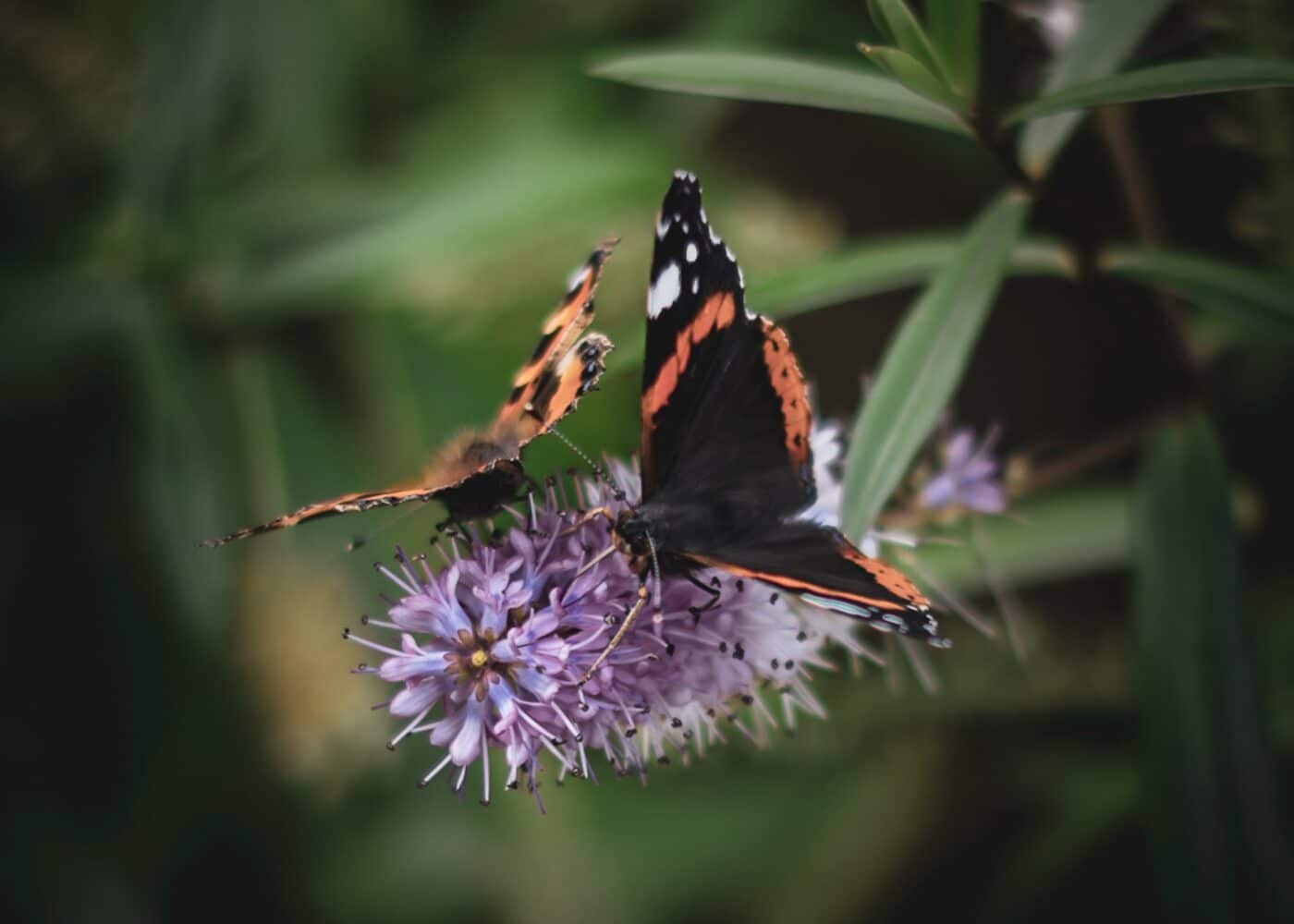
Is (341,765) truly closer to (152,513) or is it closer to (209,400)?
(152,513)

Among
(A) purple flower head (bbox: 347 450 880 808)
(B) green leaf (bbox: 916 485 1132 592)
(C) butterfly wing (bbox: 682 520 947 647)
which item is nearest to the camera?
(C) butterfly wing (bbox: 682 520 947 647)

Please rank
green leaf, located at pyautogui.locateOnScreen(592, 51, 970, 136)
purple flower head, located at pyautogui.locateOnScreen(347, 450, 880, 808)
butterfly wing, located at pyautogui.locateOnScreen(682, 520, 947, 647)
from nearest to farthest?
butterfly wing, located at pyautogui.locateOnScreen(682, 520, 947, 647) → purple flower head, located at pyautogui.locateOnScreen(347, 450, 880, 808) → green leaf, located at pyautogui.locateOnScreen(592, 51, 970, 136)

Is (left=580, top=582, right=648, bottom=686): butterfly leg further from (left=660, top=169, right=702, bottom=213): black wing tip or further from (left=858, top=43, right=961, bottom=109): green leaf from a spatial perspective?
(left=858, top=43, right=961, bottom=109): green leaf

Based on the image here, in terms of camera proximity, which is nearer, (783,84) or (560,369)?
(560,369)

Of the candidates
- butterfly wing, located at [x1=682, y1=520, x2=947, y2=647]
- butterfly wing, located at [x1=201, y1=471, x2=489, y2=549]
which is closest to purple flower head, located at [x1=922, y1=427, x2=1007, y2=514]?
butterfly wing, located at [x1=682, y1=520, x2=947, y2=647]

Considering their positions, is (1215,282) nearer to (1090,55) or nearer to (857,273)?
(1090,55)

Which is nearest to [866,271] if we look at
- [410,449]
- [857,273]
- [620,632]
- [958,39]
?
[857,273]

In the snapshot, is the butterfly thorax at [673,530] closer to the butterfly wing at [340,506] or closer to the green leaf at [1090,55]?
the butterfly wing at [340,506]
